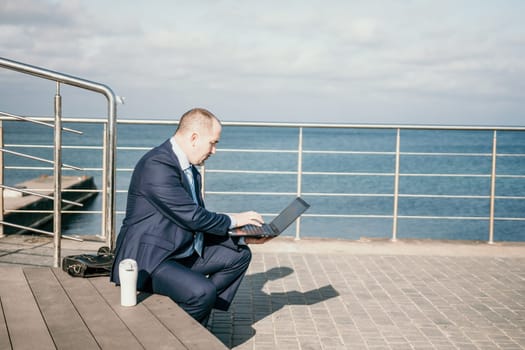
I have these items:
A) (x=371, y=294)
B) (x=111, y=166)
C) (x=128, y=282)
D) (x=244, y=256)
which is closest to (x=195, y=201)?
(x=244, y=256)

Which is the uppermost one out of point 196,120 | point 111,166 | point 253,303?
point 196,120

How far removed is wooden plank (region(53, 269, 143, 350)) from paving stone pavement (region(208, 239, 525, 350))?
3.39 ft

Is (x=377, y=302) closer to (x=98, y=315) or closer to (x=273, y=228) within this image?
(x=273, y=228)

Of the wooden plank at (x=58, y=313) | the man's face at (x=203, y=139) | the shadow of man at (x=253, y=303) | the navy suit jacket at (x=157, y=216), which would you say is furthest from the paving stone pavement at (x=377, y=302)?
the man's face at (x=203, y=139)

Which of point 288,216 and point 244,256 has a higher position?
point 288,216

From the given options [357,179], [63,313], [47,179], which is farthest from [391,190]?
[63,313]

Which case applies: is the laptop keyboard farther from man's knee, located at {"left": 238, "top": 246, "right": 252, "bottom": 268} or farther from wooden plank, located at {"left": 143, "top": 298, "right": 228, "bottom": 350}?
wooden plank, located at {"left": 143, "top": 298, "right": 228, "bottom": 350}

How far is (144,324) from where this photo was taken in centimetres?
259

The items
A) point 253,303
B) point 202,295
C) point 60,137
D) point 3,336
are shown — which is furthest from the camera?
point 253,303

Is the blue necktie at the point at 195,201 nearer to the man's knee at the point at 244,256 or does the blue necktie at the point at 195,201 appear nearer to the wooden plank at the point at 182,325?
the man's knee at the point at 244,256

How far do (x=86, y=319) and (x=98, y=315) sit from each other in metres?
0.06

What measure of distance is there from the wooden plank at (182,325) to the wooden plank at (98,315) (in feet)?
0.59

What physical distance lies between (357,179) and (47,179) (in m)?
15.3

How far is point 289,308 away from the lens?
4465mm
